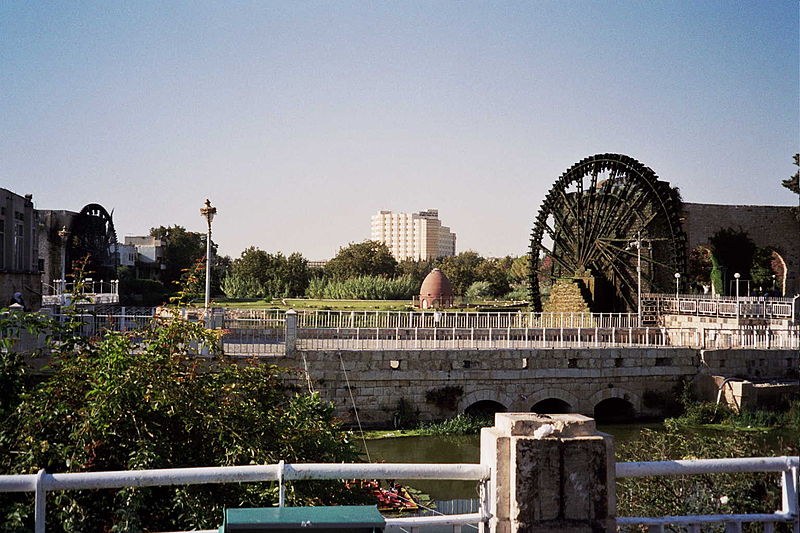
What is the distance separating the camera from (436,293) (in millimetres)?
37094

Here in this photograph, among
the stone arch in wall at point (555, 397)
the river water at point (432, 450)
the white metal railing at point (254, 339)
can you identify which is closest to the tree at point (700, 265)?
the stone arch in wall at point (555, 397)

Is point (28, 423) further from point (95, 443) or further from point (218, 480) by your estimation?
point (218, 480)

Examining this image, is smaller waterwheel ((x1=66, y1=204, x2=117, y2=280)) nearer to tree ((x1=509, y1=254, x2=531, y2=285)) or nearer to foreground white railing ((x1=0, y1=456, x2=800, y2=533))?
tree ((x1=509, y1=254, x2=531, y2=285))

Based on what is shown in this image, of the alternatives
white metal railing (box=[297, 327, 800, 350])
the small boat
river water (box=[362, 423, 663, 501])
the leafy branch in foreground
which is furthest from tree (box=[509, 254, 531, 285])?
the leafy branch in foreground

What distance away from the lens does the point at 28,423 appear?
5652 mm

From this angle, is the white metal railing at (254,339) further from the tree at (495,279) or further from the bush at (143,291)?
the tree at (495,279)

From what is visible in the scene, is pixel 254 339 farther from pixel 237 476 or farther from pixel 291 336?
pixel 237 476

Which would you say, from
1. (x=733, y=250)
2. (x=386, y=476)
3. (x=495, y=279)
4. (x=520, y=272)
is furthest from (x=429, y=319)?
(x=520, y=272)

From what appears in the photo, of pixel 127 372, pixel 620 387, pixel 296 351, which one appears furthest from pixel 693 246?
pixel 127 372

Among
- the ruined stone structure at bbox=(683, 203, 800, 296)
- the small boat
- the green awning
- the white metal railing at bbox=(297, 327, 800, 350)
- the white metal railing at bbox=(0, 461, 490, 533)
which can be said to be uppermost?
the ruined stone structure at bbox=(683, 203, 800, 296)

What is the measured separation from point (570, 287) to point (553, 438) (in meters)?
29.3

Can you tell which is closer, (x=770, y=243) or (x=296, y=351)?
(x=296, y=351)

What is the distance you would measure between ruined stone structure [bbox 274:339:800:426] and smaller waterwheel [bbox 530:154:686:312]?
1062 cm

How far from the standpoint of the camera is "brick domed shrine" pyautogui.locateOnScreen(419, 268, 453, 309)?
36.5 metres
